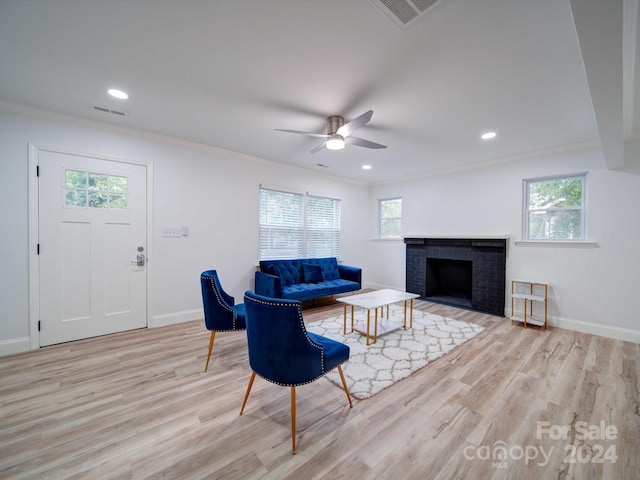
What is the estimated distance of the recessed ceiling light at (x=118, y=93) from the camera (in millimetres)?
2506

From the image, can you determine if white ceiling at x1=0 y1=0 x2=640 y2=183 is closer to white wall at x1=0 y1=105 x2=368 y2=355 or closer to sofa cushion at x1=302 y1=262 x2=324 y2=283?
white wall at x1=0 y1=105 x2=368 y2=355

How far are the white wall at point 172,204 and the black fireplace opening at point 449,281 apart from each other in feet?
10.4

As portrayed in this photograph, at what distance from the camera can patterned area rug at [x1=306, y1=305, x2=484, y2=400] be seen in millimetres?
2379

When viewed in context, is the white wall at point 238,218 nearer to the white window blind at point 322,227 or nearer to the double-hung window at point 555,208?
the double-hung window at point 555,208

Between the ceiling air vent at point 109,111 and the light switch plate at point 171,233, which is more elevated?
the ceiling air vent at point 109,111

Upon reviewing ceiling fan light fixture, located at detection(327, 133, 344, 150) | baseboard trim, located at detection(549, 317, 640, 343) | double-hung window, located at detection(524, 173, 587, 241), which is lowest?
baseboard trim, located at detection(549, 317, 640, 343)

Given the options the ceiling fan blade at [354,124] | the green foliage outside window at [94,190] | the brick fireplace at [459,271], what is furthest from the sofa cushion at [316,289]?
the green foliage outside window at [94,190]

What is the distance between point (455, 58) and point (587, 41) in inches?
30.3

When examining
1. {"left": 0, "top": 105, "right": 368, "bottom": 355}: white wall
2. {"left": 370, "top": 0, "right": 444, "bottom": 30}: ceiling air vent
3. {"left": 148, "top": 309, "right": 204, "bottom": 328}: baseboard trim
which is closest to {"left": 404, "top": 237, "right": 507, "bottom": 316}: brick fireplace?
{"left": 0, "top": 105, "right": 368, "bottom": 355}: white wall

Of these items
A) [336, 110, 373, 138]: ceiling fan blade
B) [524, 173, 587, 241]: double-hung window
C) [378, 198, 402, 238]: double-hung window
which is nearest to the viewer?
[336, 110, 373, 138]: ceiling fan blade

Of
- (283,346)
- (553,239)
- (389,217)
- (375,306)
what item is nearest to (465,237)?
(553,239)

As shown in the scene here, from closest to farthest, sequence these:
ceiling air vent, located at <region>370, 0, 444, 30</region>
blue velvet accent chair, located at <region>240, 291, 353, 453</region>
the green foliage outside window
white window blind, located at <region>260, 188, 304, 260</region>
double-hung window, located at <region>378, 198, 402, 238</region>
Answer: ceiling air vent, located at <region>370, 0, 444, 30</region> < blue velvet accent chair, located at <region>240, 291, 353, 453</region> < the green foliage outside window < white window blind, located at <region>260, 188, 304, 260</region> < double-hung window, located at <region>378, 198, 402, 238</region>

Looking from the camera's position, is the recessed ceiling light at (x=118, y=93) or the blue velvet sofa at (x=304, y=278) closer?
the recessed ceiling light at (x=118, y=93)

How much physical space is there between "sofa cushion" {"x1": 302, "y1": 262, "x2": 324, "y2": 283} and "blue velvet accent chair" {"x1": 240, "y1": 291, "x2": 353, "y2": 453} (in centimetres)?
309
